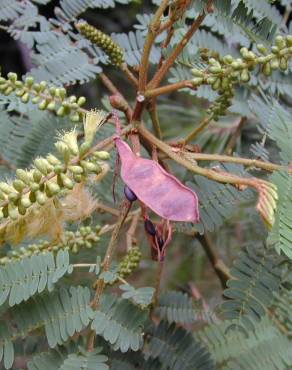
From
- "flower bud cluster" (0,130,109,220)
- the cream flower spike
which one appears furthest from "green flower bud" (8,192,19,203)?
the cream flower spike

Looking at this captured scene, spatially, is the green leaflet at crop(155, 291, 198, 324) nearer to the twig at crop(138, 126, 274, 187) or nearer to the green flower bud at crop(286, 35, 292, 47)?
the twig at crop(138, 126, 274, 187)

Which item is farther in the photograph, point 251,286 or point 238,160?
point 251,286

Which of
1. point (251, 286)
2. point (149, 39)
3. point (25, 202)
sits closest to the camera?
point (25, 202)

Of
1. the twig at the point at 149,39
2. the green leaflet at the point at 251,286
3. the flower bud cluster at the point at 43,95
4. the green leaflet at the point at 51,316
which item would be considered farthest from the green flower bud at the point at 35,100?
the green leaflet at the point at 251,286

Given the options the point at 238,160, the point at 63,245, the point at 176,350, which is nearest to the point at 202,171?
the point at 238,160

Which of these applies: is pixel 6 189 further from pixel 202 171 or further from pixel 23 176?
pixel 202 171

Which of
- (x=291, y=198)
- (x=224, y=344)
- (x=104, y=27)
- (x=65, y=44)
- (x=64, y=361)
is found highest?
(x=291, y=198)

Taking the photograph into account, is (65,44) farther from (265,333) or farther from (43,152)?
(265,333)

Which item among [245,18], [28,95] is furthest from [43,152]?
[245,18]
